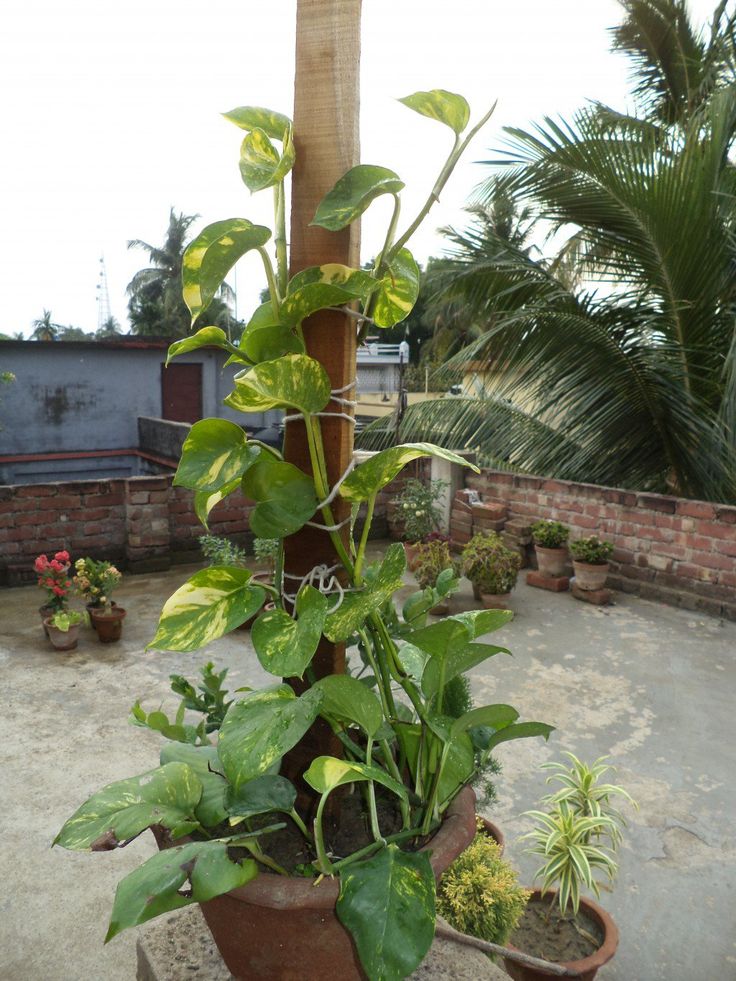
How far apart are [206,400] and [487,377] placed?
7743 mm

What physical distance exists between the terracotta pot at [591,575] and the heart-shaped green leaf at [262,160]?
4240 millimetres

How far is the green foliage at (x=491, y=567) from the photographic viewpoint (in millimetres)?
4762

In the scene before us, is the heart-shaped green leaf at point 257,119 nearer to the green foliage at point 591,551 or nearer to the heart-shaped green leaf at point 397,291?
the heart-shaped green leaf at point 397,291

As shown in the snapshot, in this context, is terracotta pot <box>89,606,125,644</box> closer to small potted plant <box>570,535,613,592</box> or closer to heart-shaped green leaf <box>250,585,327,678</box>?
small potted plant <box>570,535,613,592</box>

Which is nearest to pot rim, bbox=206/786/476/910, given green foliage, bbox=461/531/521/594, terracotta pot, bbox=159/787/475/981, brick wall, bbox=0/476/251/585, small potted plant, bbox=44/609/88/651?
terracotta pot, bbox=159/787/475/981

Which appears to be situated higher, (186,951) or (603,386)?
(603,386)

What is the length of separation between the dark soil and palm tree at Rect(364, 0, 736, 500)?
3.68 metres

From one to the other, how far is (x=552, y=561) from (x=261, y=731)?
4483mm

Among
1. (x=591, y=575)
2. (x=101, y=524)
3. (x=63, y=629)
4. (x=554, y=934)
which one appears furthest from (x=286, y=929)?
(x=101, y=524)

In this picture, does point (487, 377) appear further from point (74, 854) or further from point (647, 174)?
point (74, 854)

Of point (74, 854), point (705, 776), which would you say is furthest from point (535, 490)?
point (74, 854)

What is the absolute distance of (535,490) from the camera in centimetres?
564

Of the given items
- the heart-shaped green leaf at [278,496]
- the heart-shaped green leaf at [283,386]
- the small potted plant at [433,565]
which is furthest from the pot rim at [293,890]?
the small potted plant at [433,565]

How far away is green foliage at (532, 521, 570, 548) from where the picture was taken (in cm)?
518
